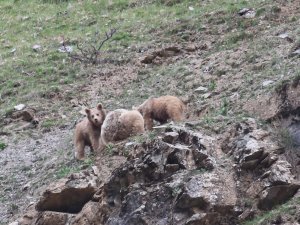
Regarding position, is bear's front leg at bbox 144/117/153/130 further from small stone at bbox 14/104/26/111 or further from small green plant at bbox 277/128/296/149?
small stone at bbox 14/104/26/111

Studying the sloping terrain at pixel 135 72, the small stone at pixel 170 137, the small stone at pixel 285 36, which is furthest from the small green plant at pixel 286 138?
the small stone at pixel 285 36

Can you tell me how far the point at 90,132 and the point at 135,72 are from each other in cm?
512

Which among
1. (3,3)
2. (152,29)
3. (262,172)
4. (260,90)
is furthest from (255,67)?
(3,3)

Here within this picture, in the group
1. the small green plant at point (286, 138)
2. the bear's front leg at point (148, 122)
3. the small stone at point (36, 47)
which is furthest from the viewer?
the small stone at point (36, 47)

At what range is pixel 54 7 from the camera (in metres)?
25.2

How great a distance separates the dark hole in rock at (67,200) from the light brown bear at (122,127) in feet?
5.79

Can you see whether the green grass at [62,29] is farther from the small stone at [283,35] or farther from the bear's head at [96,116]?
the bear's head at [96,116]

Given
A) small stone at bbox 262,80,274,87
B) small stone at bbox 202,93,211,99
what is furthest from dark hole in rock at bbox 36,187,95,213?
small stone at bbox 202,93,211,99

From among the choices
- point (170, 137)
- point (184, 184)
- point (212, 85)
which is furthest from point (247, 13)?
point (184, 184)

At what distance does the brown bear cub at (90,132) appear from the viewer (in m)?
13.3

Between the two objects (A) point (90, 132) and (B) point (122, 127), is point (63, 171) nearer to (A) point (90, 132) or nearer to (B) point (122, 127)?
(A) point (90, 132)

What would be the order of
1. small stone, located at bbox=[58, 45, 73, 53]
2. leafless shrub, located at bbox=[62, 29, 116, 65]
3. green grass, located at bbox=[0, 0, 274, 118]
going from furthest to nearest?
small stone, located at bbox=[58, 45, 73, 53] < leafless shrub, located at bbox=[62, 29, 116, 65] < green grass, located at bbox=[0, 0, 274, 118]

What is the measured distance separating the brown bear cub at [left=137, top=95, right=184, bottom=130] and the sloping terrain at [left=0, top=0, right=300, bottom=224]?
352mm

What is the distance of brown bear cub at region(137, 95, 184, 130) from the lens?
1281cm
